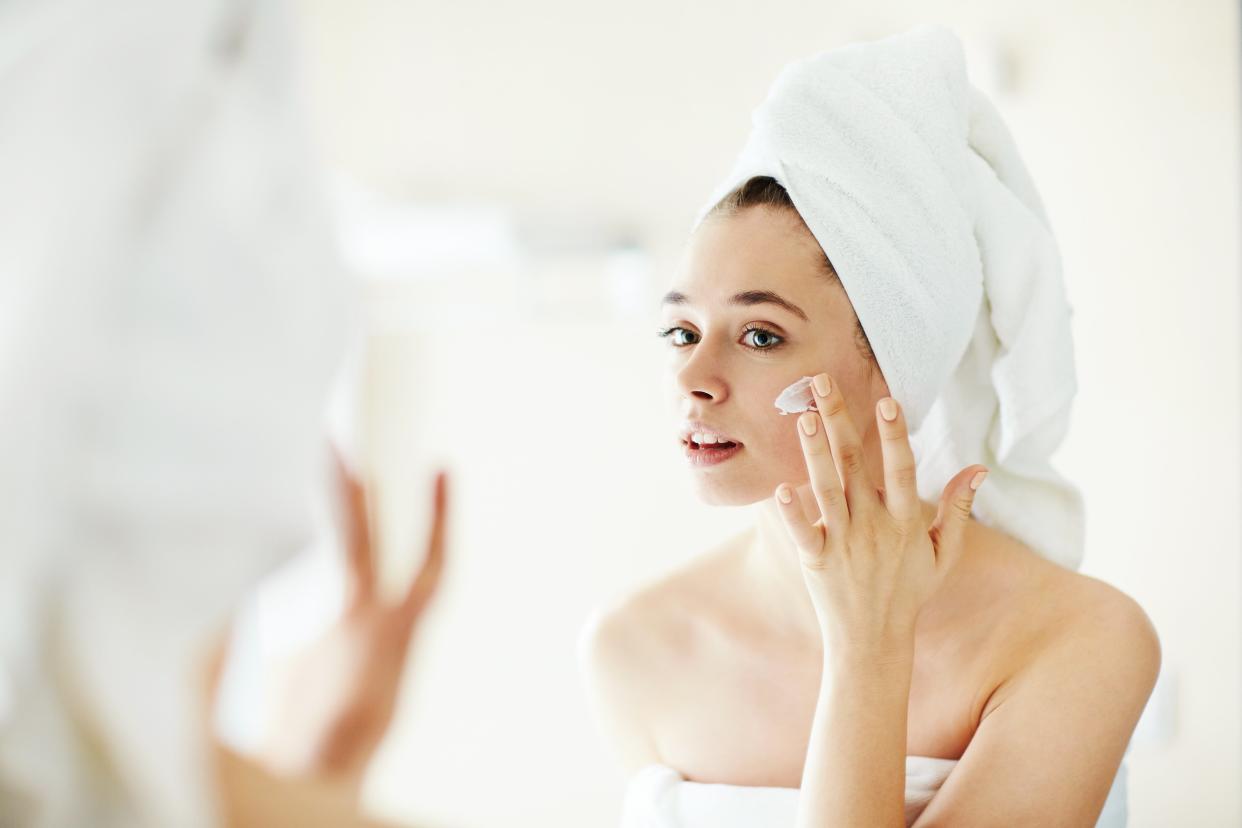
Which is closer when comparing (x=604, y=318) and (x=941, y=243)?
(x=941, y=243)

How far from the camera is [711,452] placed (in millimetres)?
960

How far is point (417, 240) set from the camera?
7.04ft

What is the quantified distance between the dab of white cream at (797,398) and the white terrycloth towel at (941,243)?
79 millimetres

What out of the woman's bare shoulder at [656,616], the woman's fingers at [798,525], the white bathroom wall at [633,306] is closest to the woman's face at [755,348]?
the woman's fingers at [798,525]

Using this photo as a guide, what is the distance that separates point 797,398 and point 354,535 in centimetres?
51

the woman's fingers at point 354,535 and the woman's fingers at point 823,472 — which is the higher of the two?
the woman's fingers at point 823,472

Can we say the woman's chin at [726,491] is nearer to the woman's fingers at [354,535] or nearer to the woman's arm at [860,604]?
the woman's arm at [860,604]

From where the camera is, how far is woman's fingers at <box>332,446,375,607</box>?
526 millimetres

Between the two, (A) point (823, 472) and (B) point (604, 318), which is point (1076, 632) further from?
(B) point (604, 318)

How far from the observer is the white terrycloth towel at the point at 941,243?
0.93 metres

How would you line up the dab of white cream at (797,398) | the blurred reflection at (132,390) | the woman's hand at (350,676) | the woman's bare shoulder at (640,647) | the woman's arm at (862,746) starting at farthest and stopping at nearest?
the woman's bare shoulder at (640,647) < the dab of white cream at (797,398) < the woman's arm at (862,746) < the woman's hand at (350,676) < the blurred reflection at (132,390)

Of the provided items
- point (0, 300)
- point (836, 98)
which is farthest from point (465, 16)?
point (0, 300)

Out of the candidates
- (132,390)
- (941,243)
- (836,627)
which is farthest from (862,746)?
(132,390)

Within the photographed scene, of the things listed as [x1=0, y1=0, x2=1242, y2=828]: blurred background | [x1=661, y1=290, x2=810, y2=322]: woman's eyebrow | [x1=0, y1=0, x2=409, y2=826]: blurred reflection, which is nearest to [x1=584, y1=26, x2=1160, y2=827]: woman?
[x1=661, y1=290, x2=810, y2=322]: woman's eyebrow
